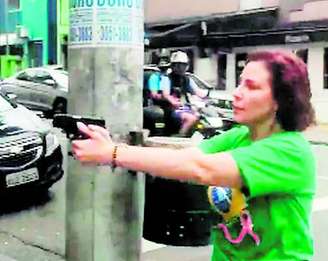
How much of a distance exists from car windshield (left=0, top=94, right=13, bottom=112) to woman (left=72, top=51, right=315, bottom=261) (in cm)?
630

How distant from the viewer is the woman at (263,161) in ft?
6.79

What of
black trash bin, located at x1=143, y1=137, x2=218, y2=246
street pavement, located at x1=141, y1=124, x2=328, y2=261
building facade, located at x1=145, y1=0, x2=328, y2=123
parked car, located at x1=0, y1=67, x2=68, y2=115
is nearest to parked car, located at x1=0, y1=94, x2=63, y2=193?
street pavement, located at x1=141, y1=124, x2=328, y2=261

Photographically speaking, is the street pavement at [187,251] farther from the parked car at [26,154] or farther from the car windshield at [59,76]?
the car windshield at [59,76]

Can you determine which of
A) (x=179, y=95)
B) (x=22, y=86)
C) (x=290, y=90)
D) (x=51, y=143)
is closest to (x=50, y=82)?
(x=22, y=86)

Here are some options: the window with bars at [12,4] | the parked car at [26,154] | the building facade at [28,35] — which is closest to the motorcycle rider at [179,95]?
the parked car at [26,154]

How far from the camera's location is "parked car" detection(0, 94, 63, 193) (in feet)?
24.0

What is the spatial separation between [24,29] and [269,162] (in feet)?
108

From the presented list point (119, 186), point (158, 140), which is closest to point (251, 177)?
point (119, 186)

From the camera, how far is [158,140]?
→ 4.48m

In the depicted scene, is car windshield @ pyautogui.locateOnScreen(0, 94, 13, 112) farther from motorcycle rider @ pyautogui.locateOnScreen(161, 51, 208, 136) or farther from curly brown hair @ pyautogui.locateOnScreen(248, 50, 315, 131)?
curly brown hair @ pyautogui.locateOnScreen(248, 50, 315, 131)

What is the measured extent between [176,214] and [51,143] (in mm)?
4238

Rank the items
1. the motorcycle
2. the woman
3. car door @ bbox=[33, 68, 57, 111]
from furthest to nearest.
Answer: car door @ bbox=[33, 68, 57, 111] → the motorcycle → the woman

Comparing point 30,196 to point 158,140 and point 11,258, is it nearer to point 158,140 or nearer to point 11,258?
point 11,258

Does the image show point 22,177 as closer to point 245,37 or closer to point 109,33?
point 109,33
